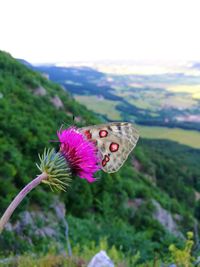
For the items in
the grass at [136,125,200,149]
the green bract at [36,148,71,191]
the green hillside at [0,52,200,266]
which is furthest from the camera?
the grass at [136,125,200,149]

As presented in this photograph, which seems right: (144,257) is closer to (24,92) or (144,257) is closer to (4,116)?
(4,116)

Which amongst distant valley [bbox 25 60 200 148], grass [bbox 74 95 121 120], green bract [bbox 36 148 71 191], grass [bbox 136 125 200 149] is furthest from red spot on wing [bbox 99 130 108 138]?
grass [bbox 74 95 121 120]

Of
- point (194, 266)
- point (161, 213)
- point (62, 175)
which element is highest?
point (62, 175)

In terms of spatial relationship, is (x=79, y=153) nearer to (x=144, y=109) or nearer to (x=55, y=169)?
(x=55, y=169)

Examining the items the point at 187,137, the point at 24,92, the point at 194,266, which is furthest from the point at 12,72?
the point at 187,137

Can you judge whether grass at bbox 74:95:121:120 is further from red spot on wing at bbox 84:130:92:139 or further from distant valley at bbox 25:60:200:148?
red spot on wing at bbox 84:130:92:139

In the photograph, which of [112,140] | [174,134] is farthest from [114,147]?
[174,134]
